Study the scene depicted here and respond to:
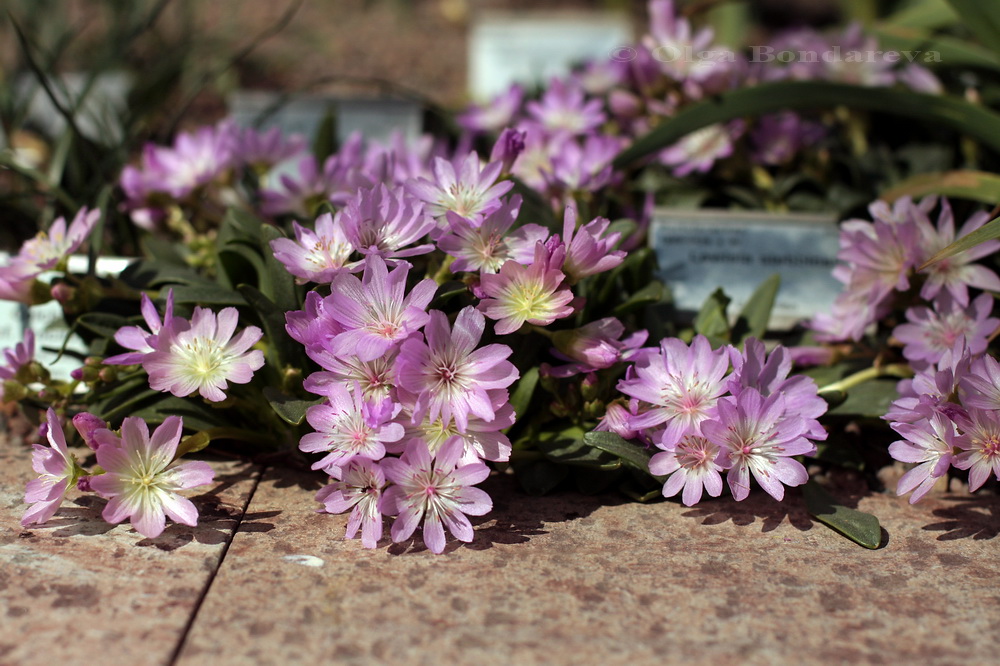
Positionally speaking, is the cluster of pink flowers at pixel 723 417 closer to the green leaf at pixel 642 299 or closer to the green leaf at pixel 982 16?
the green leaf at pixel 642 299

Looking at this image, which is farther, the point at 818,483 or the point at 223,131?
the point at 223,131

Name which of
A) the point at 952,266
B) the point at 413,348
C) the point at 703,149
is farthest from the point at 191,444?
the point at 703,149

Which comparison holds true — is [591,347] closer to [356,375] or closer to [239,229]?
[356,375]

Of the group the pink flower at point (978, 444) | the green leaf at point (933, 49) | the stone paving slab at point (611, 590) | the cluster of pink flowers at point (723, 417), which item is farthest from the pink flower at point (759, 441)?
the green leaf at point (933, 49)

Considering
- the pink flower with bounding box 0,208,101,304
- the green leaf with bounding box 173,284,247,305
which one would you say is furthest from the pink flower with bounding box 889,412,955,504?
the pink flower with bounding box 0,208,101,304

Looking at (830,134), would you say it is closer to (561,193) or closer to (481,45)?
(561,193)

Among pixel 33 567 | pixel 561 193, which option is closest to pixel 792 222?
pixel 561 193
